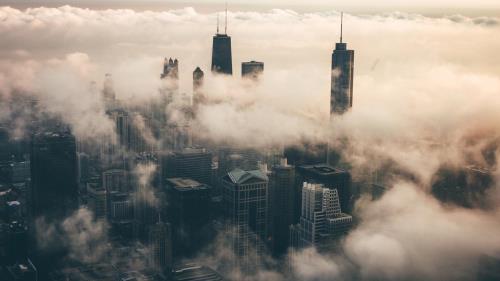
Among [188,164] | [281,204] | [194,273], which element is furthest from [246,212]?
[188,164]

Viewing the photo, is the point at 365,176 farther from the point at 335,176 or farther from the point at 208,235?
the point at 208,235

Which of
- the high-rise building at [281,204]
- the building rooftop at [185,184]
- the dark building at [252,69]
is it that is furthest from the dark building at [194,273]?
the dark building at [252,69]

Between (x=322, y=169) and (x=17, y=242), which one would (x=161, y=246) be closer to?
(x=17, y=242)

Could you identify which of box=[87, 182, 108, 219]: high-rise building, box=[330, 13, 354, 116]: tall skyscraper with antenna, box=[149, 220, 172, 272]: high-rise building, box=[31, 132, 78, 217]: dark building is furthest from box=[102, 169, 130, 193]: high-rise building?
box=[330, 13, 354, 116]: tall skyscraper with antenna

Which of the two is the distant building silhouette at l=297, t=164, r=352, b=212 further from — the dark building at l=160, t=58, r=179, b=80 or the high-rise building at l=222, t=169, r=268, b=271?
the dark building at l=160, t=58, r=179, b=80

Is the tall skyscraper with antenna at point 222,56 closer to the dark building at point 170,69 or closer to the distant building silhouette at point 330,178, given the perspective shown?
the dark building at point 170,69

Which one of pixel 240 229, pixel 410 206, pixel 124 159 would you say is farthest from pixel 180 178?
pixel 410 206
